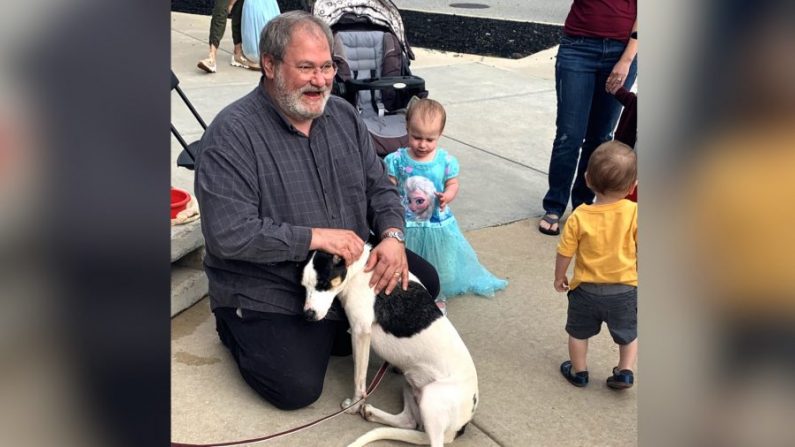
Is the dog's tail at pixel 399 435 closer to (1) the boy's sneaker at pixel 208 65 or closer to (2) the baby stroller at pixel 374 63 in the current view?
(2) the baby stroller at pixel 374 63

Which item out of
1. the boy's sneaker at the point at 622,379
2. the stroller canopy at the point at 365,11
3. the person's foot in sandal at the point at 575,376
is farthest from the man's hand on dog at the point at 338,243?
the stroller canopy at the point at 365,11

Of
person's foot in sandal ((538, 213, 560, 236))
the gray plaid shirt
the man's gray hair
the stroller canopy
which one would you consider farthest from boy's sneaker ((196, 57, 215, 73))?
the man's gray hair

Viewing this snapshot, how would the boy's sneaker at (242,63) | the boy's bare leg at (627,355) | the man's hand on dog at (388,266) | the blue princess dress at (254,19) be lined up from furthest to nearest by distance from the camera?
the boy's sneaker at (242,63), the blue princess dress at (254,19), the boy's bare leg at (627,355), the man's hand on dog at (388,266)

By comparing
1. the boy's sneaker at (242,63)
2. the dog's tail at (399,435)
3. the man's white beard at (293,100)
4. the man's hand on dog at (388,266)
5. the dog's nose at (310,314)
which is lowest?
the dog's tail at (399,435)

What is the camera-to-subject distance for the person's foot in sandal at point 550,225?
4680 millimetres

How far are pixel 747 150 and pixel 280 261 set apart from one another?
7.94 ft

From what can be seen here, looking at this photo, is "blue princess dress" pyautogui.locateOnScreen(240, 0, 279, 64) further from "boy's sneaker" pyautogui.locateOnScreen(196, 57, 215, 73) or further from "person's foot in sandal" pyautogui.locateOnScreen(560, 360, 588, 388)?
"person's foot in sandal" pyautogui.locateOnScreen(560, 360, 588, 388)

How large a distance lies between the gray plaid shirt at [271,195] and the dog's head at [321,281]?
0.08 m

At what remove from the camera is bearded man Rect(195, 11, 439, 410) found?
2.79 meters

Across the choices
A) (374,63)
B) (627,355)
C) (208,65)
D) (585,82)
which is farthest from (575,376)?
(208,65)

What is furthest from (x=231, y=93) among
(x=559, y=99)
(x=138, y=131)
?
(x=138, y=131)

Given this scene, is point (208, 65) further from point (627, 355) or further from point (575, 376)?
point (627, 355)

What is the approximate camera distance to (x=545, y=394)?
3.13 m

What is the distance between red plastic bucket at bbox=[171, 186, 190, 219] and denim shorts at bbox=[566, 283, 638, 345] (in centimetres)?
193
